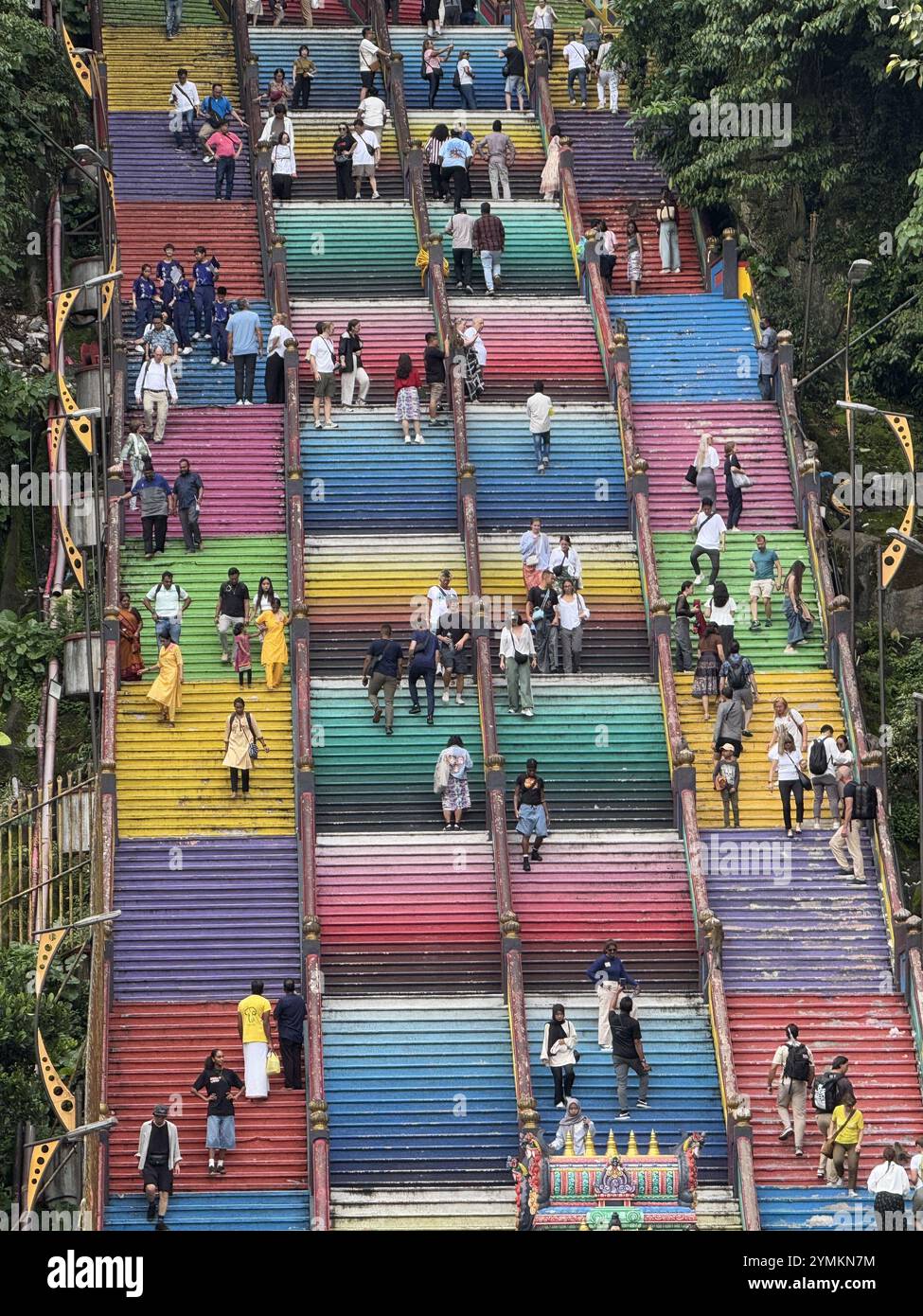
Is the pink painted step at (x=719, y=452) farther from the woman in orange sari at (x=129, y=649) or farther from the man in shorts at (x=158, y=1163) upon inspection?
the man in shorts at (x=158, y=1163)

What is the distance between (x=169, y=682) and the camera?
35.6 metres

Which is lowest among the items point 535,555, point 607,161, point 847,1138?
point 847,1138

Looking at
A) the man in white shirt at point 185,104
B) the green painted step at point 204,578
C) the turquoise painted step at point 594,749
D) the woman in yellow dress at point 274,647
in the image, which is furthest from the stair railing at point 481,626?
the man in white shirt at point 185,104

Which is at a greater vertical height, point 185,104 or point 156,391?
point 185,104

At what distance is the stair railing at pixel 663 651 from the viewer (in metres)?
29.9

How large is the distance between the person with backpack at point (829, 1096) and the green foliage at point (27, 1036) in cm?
919

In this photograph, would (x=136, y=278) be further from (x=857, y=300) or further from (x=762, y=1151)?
(x=762, y=1151)

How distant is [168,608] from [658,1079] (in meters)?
10.0

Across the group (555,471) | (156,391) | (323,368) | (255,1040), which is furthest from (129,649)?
(555,471)

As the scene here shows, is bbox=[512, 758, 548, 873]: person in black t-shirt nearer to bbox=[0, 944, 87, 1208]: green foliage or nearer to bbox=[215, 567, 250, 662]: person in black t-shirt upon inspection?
bbox=[215, 567, 250, 662]: person in black t-shirt

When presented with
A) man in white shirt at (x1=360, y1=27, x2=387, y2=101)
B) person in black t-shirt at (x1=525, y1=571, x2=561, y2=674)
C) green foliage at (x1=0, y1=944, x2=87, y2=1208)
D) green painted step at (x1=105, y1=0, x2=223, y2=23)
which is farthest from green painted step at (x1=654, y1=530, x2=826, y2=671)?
green painted step at (x1=105, y1=0, x2=223, y2=23)

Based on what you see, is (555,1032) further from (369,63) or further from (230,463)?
(369,63)

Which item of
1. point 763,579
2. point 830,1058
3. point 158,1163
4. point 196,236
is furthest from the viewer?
point 196,236
